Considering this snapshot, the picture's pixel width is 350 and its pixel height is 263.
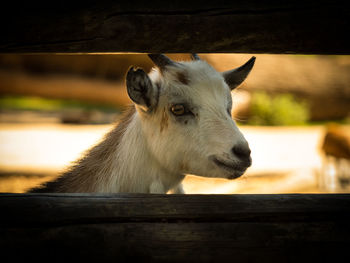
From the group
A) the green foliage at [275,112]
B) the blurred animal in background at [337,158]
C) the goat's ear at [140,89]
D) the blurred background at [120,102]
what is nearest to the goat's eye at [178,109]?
the goat's ear at [140,89]

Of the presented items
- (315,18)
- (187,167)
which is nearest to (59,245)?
(187,167)

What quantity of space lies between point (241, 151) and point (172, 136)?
0.51 m

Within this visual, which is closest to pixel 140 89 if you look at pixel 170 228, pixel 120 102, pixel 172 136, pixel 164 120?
pixel 164 120

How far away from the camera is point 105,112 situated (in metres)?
14.3

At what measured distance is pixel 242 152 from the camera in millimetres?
2289

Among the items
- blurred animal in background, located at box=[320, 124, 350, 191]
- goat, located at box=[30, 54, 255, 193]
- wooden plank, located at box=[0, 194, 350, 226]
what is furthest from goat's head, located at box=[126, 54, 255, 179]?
blurred animal in background, located at box=[320, 124, 350, 191]

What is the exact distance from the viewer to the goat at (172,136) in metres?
2.38

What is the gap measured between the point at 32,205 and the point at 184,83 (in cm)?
126

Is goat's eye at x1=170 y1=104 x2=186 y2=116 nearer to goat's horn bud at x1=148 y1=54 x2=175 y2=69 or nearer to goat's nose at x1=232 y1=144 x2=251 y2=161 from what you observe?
goat's horn bud at x1=148 y1=54 x2=175 y2=69

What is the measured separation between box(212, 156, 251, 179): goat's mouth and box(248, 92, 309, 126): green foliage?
1187 cm

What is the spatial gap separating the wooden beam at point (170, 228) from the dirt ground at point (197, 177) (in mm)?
3207

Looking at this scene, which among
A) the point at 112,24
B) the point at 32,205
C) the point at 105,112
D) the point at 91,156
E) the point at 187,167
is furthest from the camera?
the point at 105,112

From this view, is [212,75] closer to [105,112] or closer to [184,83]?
[184,83]

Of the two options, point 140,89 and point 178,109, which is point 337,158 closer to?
point 178,109
